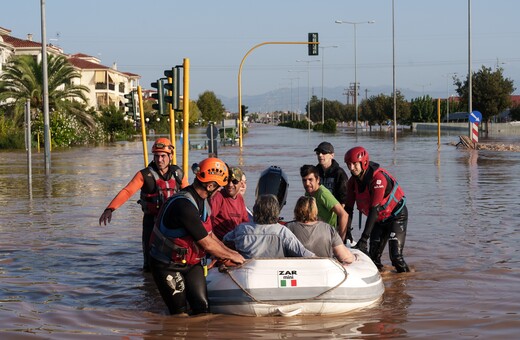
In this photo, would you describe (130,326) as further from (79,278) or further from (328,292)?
(79,278)

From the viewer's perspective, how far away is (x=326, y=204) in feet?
31.1

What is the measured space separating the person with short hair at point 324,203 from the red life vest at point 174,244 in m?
2.02

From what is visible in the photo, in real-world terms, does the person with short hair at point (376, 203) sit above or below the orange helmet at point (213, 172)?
below

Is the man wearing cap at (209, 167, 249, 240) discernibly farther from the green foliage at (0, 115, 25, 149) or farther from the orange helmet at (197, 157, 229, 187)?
the green foliage at (0, 115, 25, 149)

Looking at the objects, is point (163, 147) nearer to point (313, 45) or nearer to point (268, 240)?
point (268, 240)

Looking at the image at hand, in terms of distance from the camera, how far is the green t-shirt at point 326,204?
9.46 meters

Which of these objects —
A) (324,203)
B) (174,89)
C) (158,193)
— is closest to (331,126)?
(174,89)

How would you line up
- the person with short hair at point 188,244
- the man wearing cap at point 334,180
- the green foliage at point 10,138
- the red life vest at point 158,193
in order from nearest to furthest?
the person with short hair at point 188,244
the red life vest at point 158,193
the man wearing cap at point 334,180
the green foliage at point 10,138

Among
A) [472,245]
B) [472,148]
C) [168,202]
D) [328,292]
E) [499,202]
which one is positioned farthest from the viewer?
[472,148]

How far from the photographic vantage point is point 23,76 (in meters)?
56.0

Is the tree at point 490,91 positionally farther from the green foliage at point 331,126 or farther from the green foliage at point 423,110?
the green foliage at point 423,110

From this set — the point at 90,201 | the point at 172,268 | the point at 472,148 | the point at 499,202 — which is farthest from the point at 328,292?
the point at 472,148

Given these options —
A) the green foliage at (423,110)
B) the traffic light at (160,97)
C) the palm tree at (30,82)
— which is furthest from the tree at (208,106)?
the traffic light at (160,97)

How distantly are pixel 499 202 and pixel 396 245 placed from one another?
9307 mm
